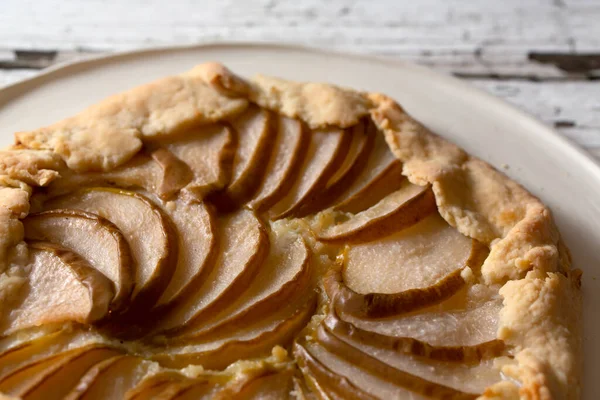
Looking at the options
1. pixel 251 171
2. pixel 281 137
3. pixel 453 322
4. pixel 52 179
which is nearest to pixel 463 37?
pixel 281 137

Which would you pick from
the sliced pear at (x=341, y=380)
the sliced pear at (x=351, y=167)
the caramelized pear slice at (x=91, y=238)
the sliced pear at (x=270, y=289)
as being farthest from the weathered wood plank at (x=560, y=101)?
the sliced pear at (x=341, y=380)

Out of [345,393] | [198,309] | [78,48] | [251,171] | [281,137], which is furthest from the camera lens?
[78,48]

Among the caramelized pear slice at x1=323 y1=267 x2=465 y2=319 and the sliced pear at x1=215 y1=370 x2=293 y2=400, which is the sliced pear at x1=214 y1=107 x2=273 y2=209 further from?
the sliced pear at x1=215 y1=370 x2=293 y2=400

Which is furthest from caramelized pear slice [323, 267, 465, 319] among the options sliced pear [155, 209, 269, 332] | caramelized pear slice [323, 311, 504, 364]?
sliced pear [155, 209, 269, 332]

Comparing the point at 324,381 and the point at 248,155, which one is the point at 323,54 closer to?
the point at 248,155

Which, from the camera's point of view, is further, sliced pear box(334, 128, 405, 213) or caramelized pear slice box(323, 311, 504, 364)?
sliced pear box(334, 128, 405, 213)

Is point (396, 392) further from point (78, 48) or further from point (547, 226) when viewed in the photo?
point (78, 48)
